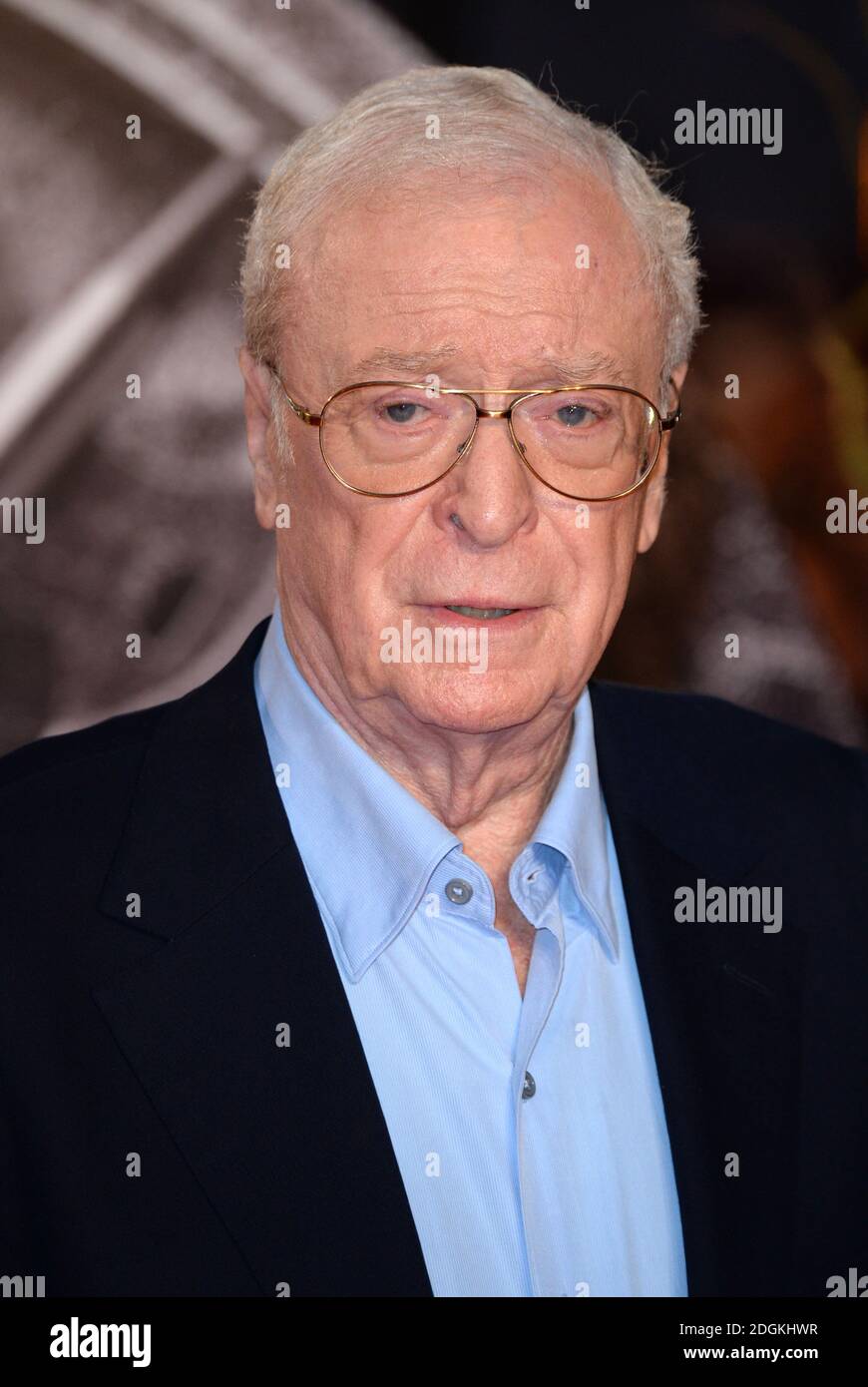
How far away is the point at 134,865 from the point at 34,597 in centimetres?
79

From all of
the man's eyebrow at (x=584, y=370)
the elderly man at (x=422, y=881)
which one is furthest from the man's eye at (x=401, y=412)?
the man's eyebrow at (x=584, y=370)

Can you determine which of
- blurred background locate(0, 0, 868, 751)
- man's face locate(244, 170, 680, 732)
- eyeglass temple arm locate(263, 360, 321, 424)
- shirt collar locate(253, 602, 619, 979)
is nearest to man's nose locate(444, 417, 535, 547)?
man's face locate(244, 170, 680, 732)

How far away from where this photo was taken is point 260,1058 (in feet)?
4.34

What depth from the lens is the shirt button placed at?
1473 mm

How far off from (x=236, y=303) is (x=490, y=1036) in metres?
1.17

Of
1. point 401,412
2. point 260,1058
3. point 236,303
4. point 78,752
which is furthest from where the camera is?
point 236,303

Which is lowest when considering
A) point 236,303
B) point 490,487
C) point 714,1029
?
point 714,1029

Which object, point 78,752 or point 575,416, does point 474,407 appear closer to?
point 575,416

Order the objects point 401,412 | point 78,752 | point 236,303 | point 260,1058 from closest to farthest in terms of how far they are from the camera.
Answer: point 260,1058, point 401,412, point 78,752, point 236,303

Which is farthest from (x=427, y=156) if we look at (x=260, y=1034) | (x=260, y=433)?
(x=260, y=1034)

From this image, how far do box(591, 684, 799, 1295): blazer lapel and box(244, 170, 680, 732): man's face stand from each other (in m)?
0.25

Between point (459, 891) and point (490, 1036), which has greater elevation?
point (459, 891)

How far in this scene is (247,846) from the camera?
4.68 ft

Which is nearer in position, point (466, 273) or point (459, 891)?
point (466, 273)
